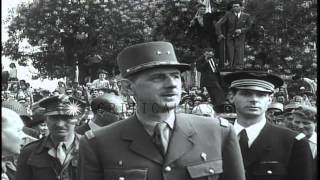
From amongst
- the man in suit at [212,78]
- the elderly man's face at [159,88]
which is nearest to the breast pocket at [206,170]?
the elderly man's face at [159,88]

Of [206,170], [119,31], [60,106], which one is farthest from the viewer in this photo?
[119,31]

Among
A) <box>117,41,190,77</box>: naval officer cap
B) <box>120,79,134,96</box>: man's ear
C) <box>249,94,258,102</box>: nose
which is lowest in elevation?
<box>249,94,258,102</box>: nose

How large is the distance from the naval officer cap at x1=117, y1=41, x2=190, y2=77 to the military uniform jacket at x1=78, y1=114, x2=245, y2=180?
1.11 feet

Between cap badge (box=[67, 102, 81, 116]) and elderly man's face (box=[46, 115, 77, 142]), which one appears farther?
cap badge (box=[67, 102, 81, 116])

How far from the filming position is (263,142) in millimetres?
4895

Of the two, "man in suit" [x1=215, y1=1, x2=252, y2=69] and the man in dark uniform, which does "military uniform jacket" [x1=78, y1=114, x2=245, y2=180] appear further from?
"man in suit" [x1=215, y1=1, x2=252, y2=69]

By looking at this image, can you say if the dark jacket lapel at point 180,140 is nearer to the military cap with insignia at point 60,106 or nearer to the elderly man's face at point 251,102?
the elderly man's face at point 251,102

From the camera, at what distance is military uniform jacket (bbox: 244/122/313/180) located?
4.73m

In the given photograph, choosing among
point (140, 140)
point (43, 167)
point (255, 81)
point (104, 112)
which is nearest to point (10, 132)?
point (140, 140)

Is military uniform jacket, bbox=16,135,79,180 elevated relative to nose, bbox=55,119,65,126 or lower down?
lower down

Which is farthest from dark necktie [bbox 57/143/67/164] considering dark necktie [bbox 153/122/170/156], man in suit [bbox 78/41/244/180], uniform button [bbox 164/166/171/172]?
uniform button [bbox 164/166/171/172]

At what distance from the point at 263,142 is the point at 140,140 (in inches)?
52.9

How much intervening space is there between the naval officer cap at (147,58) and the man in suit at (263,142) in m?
1.27

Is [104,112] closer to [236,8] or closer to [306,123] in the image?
[306,123]
